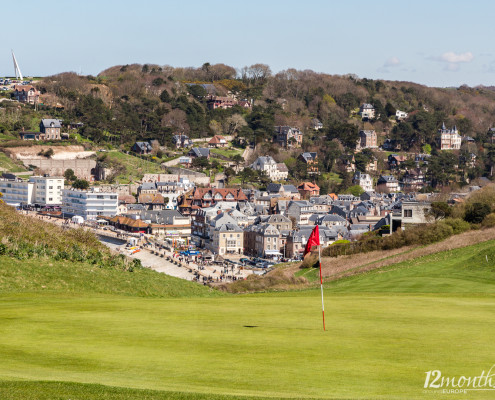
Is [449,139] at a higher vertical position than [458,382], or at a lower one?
higher

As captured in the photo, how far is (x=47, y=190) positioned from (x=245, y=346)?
347 feet

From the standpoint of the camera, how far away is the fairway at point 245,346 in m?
11.7

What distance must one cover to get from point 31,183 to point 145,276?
88224mm

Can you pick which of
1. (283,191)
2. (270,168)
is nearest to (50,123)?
(270,168)

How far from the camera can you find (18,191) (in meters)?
115

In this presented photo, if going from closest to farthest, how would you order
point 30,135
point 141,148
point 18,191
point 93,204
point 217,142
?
point 93,204 < point 18,191 < point 30,135 < point 141,148 < point 217,142

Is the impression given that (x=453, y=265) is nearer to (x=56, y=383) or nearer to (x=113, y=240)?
(x=56, y=383)

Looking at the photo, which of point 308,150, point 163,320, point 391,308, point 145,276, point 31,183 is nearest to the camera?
point 163,320

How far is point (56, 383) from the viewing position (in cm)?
1102

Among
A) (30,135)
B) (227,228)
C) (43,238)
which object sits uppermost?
(30,135)

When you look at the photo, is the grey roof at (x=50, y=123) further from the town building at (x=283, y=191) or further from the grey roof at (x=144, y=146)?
the town building at (x=283, y=191)

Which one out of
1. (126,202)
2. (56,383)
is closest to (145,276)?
(56,383)

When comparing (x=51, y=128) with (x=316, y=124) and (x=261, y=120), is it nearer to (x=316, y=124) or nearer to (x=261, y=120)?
(x=261, y=120)

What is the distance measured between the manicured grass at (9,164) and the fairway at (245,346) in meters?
108
